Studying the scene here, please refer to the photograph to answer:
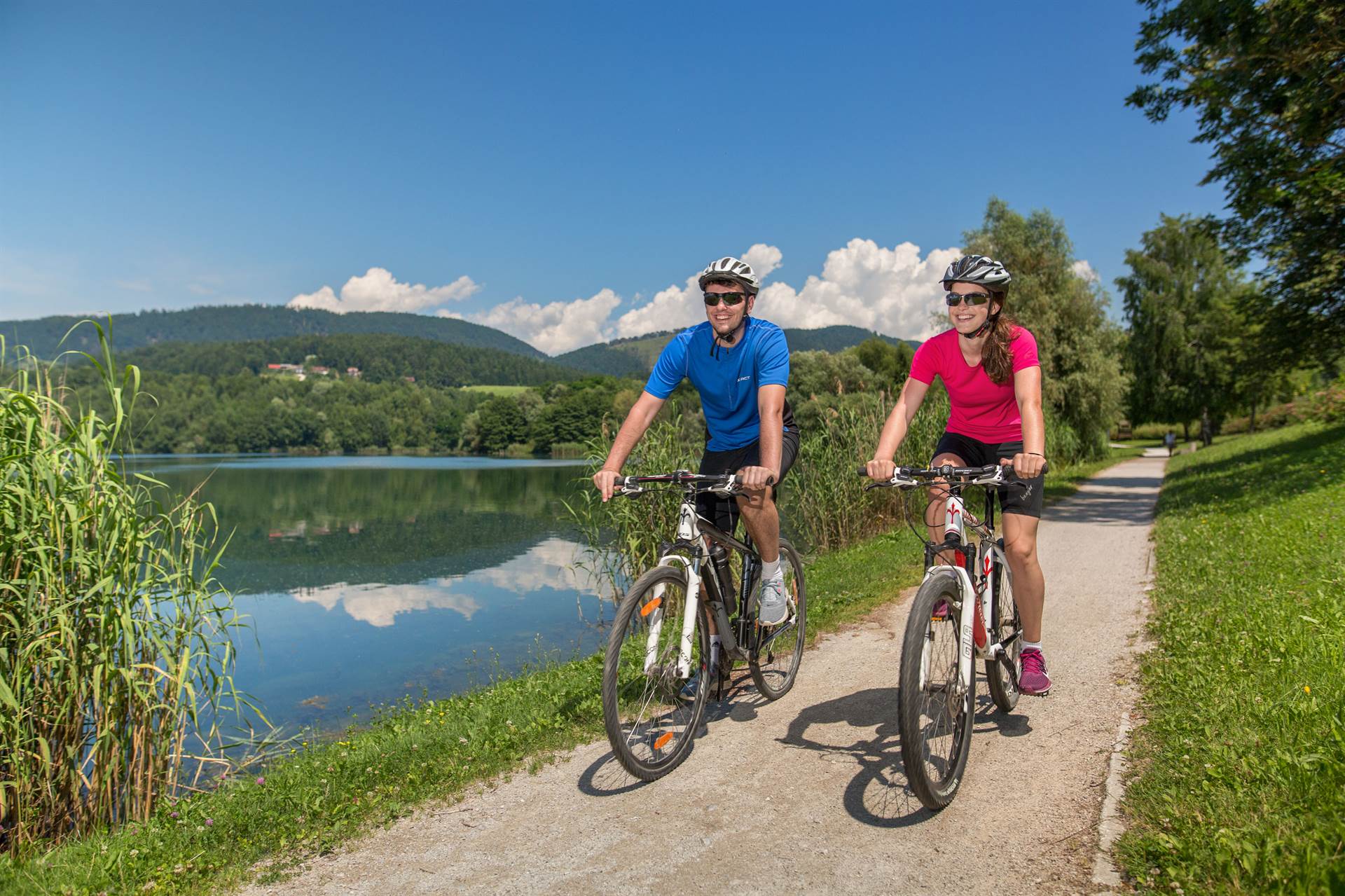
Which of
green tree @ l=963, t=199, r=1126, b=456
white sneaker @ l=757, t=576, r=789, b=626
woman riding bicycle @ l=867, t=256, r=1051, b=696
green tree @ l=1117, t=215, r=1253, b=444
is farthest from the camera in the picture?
green tree @ l=1117, t=215, r=1253, b=444

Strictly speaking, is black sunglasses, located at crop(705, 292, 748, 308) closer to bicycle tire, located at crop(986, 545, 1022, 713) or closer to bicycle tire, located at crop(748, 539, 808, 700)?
bicycle tire, located at crop(748, 539, 808, 700)

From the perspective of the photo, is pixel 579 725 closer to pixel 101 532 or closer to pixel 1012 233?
pixel 101 532

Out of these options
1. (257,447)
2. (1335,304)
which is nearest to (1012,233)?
(1335,304)

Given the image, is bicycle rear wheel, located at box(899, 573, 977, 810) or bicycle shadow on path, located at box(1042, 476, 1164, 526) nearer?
bicycle rear wheel, located at box(899, 573, 977, 810)

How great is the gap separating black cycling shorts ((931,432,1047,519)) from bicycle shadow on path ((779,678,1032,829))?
3.18 feet

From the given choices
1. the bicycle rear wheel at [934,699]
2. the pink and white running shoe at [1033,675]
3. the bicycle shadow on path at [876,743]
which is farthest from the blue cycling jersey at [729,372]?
the pink and white running shoe at [1033,675]

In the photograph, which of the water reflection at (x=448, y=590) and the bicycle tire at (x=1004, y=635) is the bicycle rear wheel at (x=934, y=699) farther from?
the water reflection at (x=448, y=590)

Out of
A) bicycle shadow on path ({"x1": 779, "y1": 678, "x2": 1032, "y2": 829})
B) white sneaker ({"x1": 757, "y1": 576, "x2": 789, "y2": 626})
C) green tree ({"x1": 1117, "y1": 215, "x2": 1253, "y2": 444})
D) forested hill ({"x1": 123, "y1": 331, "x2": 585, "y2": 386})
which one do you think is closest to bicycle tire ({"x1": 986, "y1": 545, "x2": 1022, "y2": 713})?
bicycle shadow on path ({"x1": 779, "y1": 678, "x2": 1032, "y2": 829})

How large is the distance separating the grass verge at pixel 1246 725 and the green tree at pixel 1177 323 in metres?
37.7

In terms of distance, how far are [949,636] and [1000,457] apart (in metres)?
1.11

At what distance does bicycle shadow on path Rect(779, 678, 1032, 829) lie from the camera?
316cm

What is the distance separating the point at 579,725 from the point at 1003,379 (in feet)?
8.61

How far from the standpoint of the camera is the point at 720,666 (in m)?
4.05

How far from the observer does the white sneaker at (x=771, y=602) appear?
13.9ft
